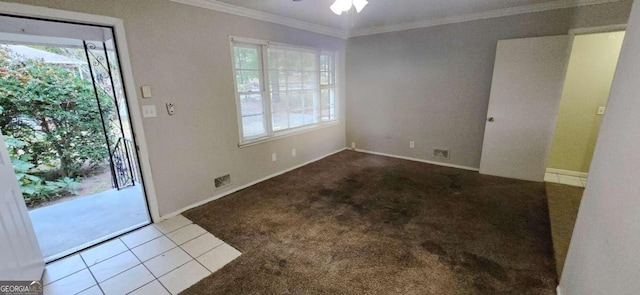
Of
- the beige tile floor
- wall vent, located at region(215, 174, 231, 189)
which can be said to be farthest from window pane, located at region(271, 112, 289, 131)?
the beige tile floor

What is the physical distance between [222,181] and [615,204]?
10.7 ft

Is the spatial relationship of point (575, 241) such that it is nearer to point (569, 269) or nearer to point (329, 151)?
point (569, 269)

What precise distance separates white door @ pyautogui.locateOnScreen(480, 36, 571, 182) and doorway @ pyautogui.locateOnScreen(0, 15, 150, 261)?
4.42 metres

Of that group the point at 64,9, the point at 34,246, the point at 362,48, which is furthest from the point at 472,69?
the point at 34,246

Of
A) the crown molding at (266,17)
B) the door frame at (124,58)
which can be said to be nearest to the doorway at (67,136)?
the door frame at (124,58)

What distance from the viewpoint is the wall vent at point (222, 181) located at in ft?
10.3

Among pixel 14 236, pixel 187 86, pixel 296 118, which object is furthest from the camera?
pixel 296 118

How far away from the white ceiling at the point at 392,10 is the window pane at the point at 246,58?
1.36ft

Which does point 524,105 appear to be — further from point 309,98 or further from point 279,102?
point 279,102

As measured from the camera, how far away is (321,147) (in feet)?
15.4

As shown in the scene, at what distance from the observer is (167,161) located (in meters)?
2.64

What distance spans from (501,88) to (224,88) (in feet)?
11.8

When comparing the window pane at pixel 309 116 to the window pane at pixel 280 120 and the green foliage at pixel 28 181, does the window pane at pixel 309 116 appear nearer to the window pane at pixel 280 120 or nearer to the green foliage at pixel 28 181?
the window pane at pixel 280 120

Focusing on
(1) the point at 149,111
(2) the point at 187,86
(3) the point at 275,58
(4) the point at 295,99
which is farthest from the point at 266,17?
(1) the point at 149,111
